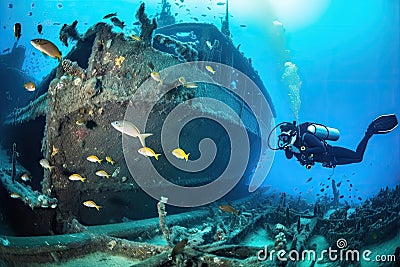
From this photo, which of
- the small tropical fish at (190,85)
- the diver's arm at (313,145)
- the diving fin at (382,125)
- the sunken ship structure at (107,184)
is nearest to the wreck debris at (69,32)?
the sunken ship structure at (107,184)

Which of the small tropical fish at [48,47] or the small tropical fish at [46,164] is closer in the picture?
the small tropical fish at [48,47]

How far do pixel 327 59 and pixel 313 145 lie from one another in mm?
74552

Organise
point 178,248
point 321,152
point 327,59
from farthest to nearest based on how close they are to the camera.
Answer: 1. point 327,59
2. point 321,152
3. point 178,248

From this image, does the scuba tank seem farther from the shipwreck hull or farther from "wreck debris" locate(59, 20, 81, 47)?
"wreck debris" locate(59, 20, 81, 47)

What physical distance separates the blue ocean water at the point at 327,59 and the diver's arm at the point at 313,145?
3775 cm

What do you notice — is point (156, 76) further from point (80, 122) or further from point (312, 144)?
point (312, 144)

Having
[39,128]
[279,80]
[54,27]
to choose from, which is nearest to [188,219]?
[39,128]

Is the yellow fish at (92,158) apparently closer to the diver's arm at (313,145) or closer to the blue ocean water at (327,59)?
the diver's arm at (313,145)

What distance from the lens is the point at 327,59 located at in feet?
239

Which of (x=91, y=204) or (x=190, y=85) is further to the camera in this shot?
(x=190, y=85)

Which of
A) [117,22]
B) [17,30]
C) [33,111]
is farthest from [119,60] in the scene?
[33,111]

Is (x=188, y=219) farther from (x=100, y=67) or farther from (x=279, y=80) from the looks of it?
(x=279, y=80)

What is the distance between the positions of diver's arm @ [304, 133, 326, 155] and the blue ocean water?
3775cm

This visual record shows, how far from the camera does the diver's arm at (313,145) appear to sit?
7.43m
